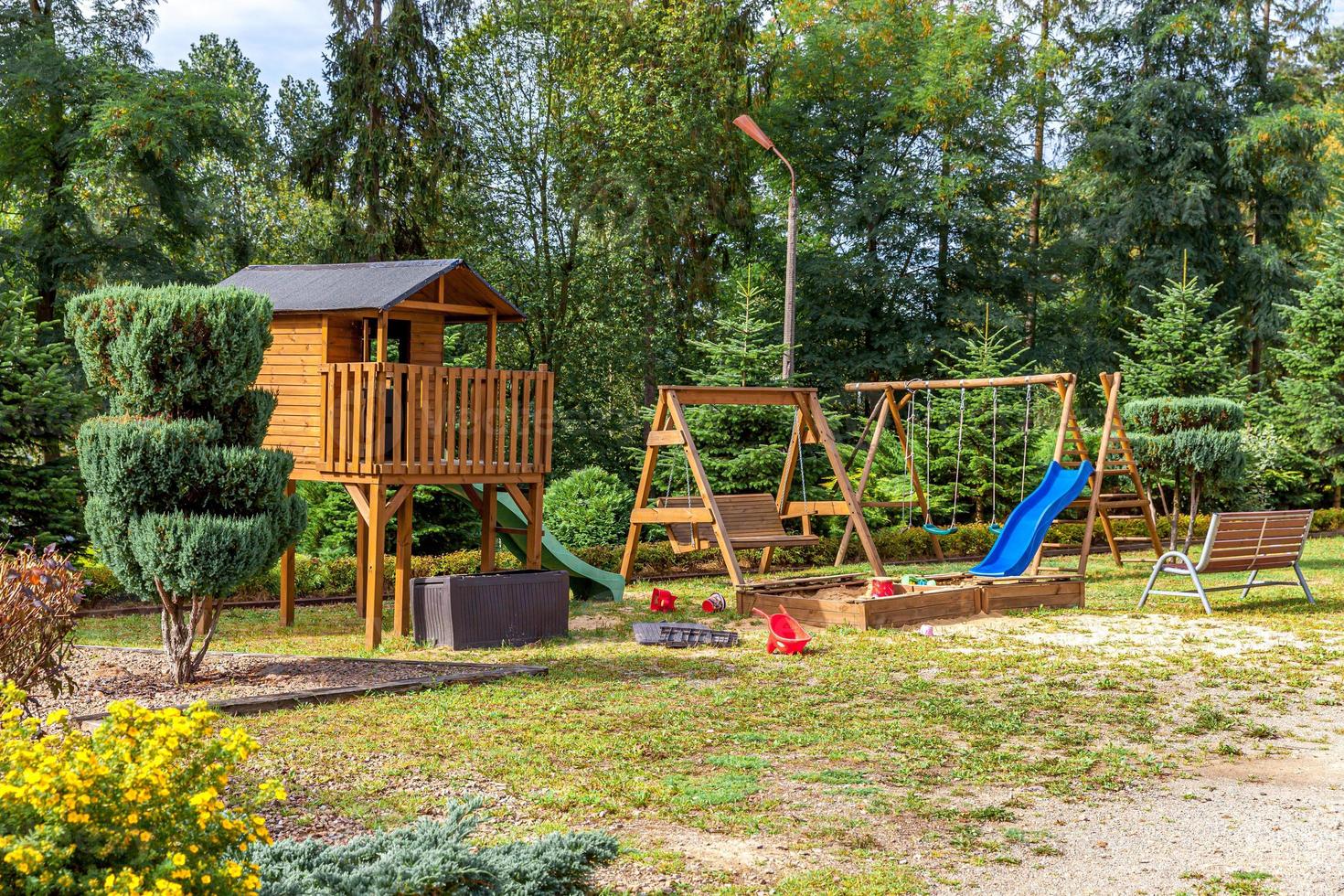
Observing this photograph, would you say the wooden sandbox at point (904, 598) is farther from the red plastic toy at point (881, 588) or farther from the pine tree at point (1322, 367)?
the pine tree at point (1322, 367)

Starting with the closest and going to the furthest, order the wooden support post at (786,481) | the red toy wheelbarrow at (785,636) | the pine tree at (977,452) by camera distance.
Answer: the red toy wheelbarrow at (785,636) → the wooden support post at (786,481) → the pine tree at (977,452)

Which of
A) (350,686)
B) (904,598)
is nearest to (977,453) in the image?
(904,598)

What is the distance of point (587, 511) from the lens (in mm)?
15852

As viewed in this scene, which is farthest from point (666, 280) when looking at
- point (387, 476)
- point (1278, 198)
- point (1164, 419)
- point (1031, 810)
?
point (1031, 810)

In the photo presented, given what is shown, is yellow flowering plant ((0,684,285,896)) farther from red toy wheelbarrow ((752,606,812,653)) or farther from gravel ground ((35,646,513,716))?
red toy wheelbarrow ((752,606,812,653))

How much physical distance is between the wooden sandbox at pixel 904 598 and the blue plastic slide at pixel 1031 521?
16 cm

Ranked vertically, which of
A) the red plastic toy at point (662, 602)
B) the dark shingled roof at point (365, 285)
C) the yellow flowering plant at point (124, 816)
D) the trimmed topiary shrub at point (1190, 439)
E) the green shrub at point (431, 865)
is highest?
the dark shingled roof at point (365, 285)

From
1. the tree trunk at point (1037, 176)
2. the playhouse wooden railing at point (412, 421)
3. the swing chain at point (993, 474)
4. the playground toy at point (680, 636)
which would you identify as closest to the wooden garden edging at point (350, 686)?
the playground toy at point (680, 636)

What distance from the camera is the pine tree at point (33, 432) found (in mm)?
11930

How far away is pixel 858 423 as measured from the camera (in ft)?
78.9

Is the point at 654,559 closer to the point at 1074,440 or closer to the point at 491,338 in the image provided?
the point at 491,338

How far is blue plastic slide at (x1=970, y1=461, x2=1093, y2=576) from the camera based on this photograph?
1202 cm

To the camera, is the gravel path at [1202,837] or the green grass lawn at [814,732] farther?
the green grass lawn at [814,732]

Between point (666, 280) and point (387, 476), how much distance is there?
1394 cm
